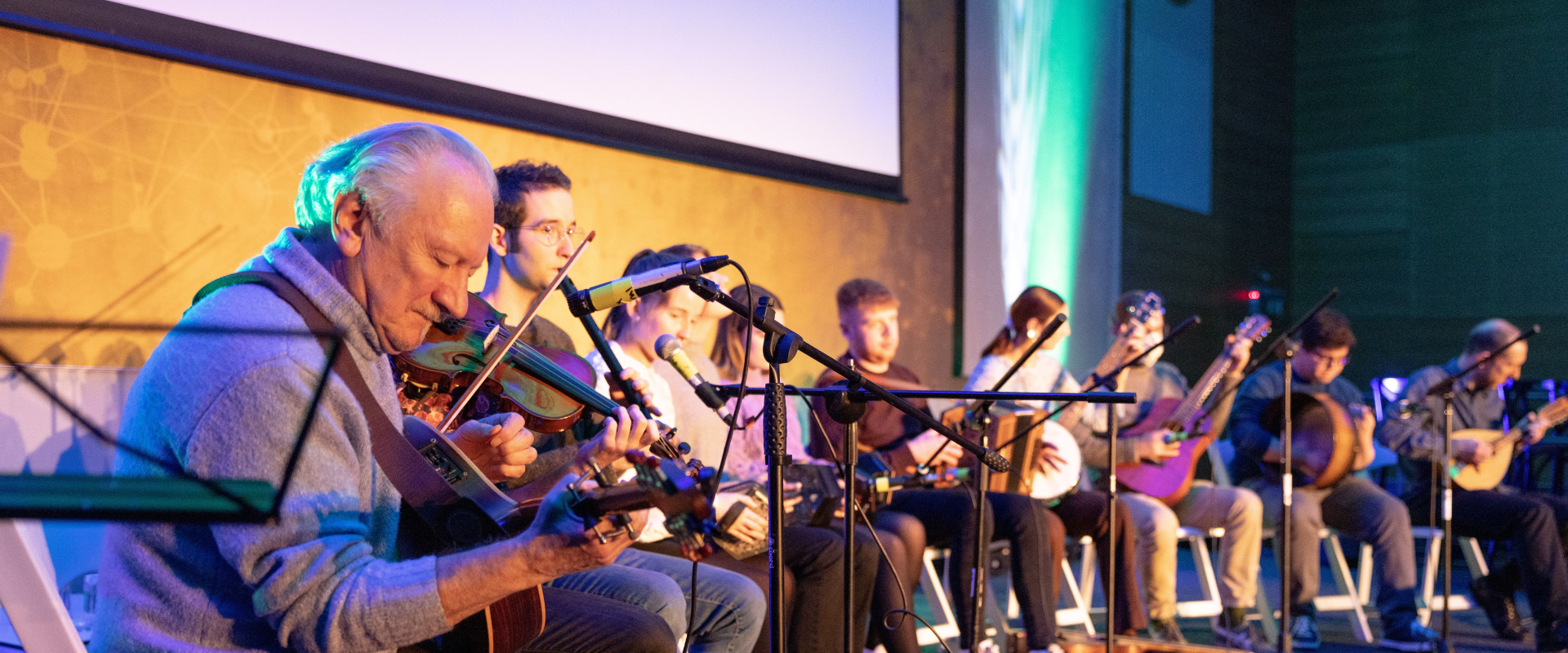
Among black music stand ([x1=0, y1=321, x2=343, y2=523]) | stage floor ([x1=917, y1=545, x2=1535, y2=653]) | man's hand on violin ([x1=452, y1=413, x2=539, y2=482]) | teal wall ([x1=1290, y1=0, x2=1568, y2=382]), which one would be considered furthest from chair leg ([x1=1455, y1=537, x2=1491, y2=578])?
black music stand ([x1=0, y1=321, x2=343, y2=523])

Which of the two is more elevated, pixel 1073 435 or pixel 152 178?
pixel 152 178

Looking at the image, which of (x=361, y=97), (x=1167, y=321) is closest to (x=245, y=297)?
(x=361, y=97)

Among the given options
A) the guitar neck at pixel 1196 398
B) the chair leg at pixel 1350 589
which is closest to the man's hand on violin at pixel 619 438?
the guitar neck at pixel 1196 398

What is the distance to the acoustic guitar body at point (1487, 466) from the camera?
4.89m

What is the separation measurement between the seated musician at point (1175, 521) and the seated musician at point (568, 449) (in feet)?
6.42

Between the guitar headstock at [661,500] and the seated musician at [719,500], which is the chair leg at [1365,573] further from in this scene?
the guitar headstock at [661,500]

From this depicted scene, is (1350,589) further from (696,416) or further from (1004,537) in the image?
(696,416)

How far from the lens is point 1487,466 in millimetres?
4906

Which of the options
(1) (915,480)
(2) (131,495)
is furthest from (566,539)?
(1) (915,480)

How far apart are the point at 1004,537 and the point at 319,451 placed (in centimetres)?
277

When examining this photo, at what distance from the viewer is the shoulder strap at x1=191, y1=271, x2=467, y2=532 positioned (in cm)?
137

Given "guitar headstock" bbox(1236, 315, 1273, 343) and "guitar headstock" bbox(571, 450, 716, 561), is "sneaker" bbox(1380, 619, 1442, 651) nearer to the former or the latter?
"guitar headstock" bbox(1236, 315, 1273, 343)

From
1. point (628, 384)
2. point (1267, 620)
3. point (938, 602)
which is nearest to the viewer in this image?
point (628, 384)

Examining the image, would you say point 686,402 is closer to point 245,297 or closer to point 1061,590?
point 245,297
